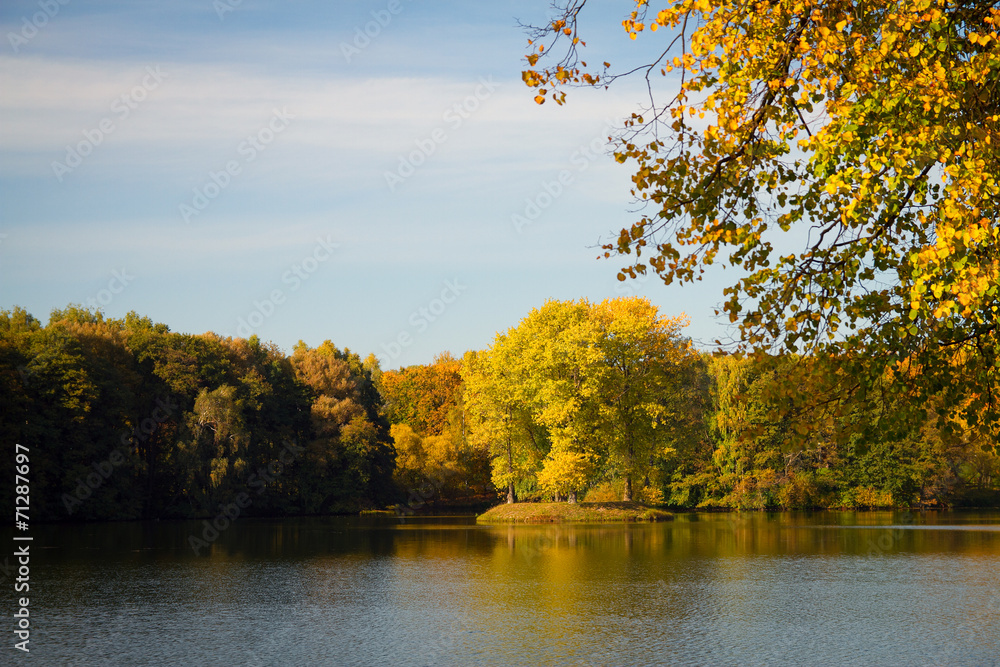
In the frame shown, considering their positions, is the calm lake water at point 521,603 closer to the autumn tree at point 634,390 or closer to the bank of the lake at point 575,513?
the bank of the lake at point 575,513

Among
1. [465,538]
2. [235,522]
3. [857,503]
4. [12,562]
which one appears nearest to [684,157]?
[12,562]

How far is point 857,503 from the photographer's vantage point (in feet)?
229

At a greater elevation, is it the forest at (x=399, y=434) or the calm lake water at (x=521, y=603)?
the forest at (x=399, y=434)

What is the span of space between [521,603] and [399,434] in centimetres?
6368

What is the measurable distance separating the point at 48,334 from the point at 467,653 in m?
47.8

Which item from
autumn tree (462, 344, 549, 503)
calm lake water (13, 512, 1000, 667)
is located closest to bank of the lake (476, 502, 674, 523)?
autumn tree (462, 344, 549, 503)

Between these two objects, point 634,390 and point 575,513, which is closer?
point 575,513

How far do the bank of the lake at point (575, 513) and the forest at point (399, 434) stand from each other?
5.39 feet

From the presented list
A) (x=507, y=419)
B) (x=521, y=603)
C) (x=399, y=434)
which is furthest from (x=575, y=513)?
(x=521, y=603)

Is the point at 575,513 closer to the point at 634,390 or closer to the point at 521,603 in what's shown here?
the point at 634,390

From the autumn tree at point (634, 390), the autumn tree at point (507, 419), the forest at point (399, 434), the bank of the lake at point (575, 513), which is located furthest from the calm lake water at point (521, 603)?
the autumn tree at point (507, 419)

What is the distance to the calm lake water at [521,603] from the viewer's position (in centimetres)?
1449

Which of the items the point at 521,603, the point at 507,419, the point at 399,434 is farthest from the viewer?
the point at 399,434

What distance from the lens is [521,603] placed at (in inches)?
773
